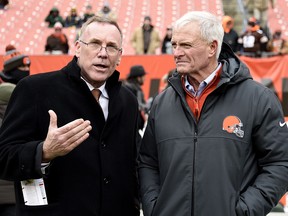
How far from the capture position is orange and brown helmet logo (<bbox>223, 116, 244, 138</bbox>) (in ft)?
12.3

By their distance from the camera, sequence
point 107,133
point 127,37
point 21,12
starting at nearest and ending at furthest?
point 107,133, point 127,37, point 21,12

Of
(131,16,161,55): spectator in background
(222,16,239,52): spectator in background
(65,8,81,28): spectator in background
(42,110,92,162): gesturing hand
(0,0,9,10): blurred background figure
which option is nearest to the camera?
(42,110,92,162): gesturing hand

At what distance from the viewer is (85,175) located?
3.91m

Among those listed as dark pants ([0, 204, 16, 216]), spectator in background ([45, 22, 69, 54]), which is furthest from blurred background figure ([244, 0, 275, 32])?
dark pants ([0, 204, 16, 216])

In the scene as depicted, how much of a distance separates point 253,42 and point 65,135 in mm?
13390

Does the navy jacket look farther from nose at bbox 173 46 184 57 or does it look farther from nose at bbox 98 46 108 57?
nose at bbox 98 46 108 57

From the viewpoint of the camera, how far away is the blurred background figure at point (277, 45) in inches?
636

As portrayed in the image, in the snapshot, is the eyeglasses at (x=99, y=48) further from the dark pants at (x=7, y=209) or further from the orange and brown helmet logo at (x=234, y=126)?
the dark pants at (x=7, y=209)

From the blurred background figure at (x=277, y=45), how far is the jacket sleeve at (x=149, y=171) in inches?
486

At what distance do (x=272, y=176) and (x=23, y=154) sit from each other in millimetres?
1324

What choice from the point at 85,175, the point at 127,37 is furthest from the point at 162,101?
the point at 127,37

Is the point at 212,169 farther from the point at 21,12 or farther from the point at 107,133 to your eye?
the point at 21,12

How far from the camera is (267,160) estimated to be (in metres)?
3.77

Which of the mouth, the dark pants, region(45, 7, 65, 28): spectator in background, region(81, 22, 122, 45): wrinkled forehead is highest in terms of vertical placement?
region(45, 7, 65, 28): spectator in background
